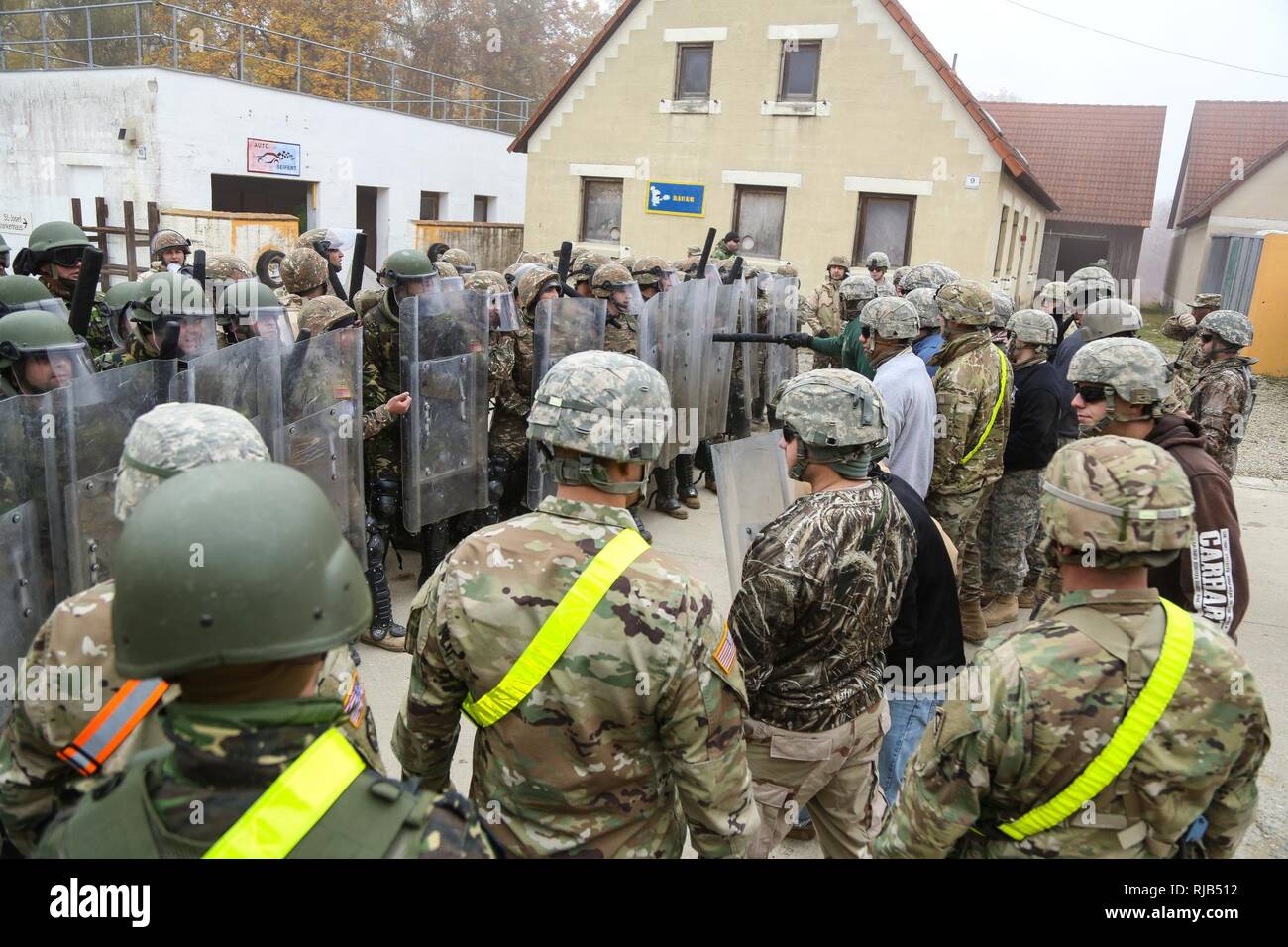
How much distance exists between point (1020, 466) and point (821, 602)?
337 cm

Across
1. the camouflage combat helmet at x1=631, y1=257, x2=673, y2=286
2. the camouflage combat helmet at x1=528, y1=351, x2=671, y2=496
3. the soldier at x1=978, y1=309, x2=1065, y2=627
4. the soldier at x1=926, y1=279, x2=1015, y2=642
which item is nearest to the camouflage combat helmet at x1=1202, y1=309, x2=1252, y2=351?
the soldier at x1=978, y1=309, x2=1065, y2=627

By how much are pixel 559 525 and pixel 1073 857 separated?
4.11ft

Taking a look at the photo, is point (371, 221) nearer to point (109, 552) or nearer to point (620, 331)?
point (620, 331)

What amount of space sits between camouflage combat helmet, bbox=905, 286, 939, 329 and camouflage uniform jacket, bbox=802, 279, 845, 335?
486 cm

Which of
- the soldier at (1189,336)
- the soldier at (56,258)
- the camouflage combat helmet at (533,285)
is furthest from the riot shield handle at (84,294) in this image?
the soldier at (1189,336)

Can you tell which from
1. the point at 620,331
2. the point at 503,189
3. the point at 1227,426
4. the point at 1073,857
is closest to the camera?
the point at 1073,857

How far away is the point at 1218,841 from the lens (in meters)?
1.95

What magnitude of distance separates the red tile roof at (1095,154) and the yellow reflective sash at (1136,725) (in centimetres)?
2720

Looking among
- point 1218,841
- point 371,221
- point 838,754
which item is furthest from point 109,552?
point 371,221

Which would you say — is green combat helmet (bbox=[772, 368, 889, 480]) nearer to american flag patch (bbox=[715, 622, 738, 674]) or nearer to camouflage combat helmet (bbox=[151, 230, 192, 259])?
american flag patch (bbox=[715, 622, 738, 674])

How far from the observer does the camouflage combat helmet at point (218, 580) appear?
1202 mm

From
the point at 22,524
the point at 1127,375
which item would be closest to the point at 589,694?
the point at 22,524

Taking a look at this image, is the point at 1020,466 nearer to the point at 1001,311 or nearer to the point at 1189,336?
the point at 1001,311

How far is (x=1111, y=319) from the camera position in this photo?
577cm
